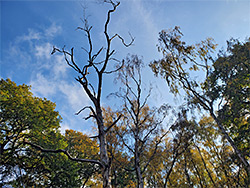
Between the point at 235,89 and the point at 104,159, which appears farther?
the point at 235,89

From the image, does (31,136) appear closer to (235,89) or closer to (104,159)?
(104,159)

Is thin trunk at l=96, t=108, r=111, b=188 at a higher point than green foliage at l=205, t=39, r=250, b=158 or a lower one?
lower

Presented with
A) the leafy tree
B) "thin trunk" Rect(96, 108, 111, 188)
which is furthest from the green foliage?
the leafy tree

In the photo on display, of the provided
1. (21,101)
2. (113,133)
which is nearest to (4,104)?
(21,101)

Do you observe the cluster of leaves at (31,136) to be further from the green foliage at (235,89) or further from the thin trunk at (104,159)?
the green foliage at (235,89)

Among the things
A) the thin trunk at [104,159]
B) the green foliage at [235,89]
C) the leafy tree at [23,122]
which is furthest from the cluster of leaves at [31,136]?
the green foliage at [235,89]

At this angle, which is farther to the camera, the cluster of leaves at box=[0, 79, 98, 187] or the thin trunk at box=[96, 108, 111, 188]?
the cluster of leaves at box=[0, 79, 98, 187]

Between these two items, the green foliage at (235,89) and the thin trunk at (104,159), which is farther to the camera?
the green foliage at (235,89)

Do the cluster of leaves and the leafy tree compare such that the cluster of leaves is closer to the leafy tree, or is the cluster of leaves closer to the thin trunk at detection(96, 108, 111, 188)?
the leafy tree

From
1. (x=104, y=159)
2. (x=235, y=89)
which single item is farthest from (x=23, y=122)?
(x=235, y=89)

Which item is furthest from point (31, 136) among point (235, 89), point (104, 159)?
point (235, 89)

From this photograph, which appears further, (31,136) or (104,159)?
(31,136)

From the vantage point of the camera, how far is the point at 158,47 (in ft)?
36.3

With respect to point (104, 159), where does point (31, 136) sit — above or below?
above
